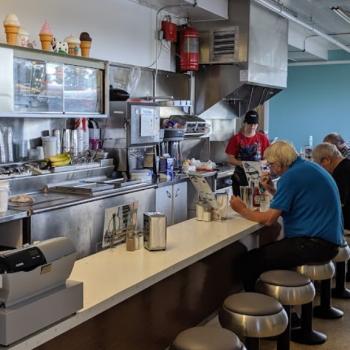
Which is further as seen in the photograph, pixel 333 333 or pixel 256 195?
pixel 256 195

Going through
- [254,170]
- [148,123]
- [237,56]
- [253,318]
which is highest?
[237,56]

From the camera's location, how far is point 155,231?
9.53 feet

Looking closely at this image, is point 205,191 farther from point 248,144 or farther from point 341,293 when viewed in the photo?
point 248,144

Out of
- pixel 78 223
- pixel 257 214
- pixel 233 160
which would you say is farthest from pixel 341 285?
pixel 233 160

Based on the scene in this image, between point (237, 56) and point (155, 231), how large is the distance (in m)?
4.71

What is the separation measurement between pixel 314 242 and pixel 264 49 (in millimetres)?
4508

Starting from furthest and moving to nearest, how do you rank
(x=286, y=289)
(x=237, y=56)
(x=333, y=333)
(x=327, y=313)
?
(x=237, y=56)
(x=327, y=313)
(x=333, y=333)
(x=286, y=289)

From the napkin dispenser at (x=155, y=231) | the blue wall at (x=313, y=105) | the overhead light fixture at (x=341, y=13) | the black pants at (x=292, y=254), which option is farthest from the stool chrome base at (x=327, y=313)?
the blue wall at (x=313, y=105)

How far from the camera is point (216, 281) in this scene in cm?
380

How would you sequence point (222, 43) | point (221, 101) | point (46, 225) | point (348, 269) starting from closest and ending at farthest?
1. point (46, 225)
2. point (348, 269)
3. point (222, 43)
4. point (221, 101)

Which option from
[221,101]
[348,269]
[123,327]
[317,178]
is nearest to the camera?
[123,327]

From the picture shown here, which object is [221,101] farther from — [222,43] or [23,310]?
[23,310]

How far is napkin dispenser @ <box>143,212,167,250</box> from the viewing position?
9.55ft

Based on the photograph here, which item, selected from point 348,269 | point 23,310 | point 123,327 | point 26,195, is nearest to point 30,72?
point 26,195
